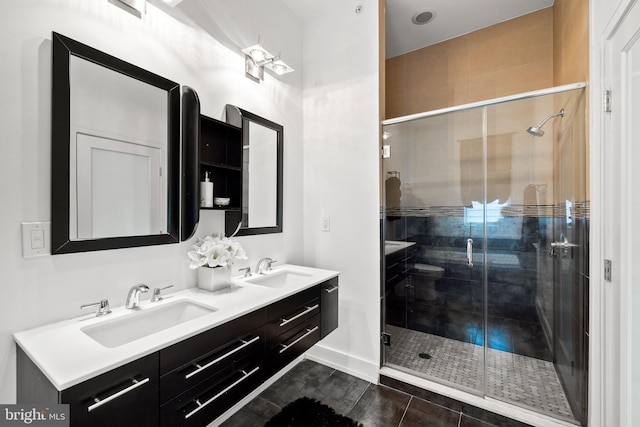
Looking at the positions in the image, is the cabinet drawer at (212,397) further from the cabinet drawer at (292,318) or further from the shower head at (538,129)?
the shower head at (538,129)

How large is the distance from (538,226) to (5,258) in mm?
2900

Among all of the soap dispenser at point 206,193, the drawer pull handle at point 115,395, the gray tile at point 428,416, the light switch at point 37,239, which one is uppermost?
the soap dispenser at point 206,193

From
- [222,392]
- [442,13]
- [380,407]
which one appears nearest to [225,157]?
[222,392]

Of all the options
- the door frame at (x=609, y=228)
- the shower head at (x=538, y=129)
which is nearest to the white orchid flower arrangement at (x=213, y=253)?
the door frame at (x=609, y=228)

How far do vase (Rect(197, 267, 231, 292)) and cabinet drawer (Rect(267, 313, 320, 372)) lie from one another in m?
0.43

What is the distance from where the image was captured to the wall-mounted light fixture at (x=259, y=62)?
6.32 ft

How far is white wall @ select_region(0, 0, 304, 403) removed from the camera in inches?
40.3

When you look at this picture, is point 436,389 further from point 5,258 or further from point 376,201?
point 5,258

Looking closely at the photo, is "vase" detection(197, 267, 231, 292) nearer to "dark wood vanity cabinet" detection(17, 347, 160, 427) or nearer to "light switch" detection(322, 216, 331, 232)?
"dark wood vanity cabinet" detection(17, 347, 160, 427)

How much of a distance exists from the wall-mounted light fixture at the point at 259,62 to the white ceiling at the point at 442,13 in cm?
70

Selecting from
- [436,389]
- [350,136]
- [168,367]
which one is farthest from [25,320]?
[436,389]

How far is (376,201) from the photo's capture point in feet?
7.03

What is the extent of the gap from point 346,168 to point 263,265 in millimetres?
1007

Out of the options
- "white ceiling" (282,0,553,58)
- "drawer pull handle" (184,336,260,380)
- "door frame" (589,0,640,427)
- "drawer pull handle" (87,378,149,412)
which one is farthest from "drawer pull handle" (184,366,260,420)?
"white ceiling" (282,0,553,58)
